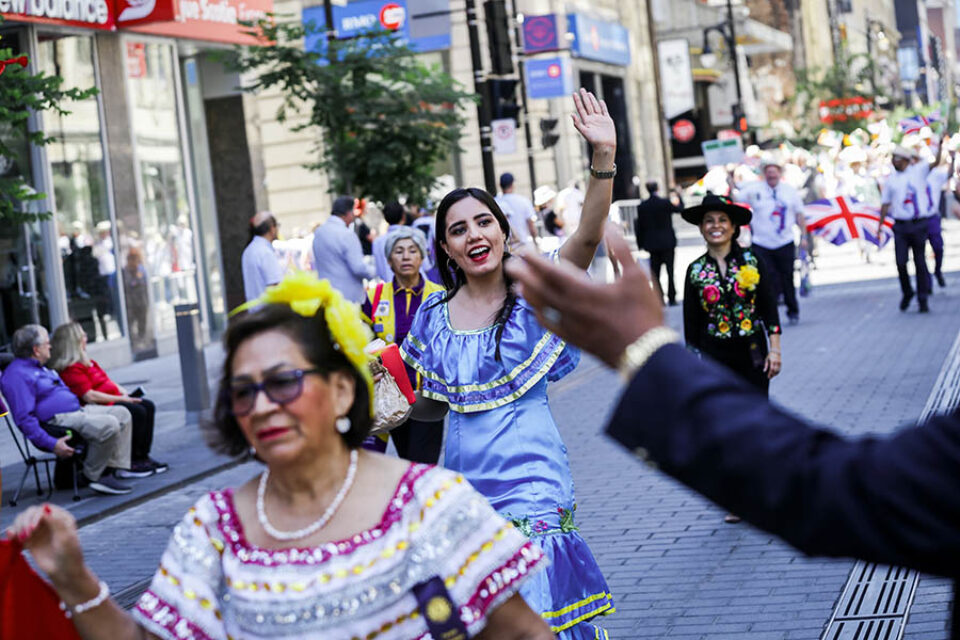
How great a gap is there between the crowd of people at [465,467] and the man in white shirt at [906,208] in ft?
46.7

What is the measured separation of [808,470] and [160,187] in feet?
69.7

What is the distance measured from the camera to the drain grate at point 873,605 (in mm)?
6059

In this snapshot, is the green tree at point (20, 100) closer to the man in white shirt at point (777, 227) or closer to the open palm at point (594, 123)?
the open palm at point (594, 123)

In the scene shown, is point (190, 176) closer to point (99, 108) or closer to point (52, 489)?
point (99, 108)

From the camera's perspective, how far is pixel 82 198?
66.6ft

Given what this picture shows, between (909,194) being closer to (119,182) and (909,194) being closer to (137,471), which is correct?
(119,182)

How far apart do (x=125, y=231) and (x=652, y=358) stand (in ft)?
65.3

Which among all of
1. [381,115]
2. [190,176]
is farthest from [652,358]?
[190,176]

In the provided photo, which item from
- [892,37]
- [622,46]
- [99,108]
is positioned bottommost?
[99,108]

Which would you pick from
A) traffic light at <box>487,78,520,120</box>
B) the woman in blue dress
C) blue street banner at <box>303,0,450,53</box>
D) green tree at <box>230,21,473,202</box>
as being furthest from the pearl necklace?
traffic light at <box>487,78,520,120</box>

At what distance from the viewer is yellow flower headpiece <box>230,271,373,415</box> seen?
304cm

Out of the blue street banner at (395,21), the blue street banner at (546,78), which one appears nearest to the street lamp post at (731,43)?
the blue street banner at (395,21)

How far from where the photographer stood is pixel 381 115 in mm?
19250

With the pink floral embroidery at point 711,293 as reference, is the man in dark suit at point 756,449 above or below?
above
